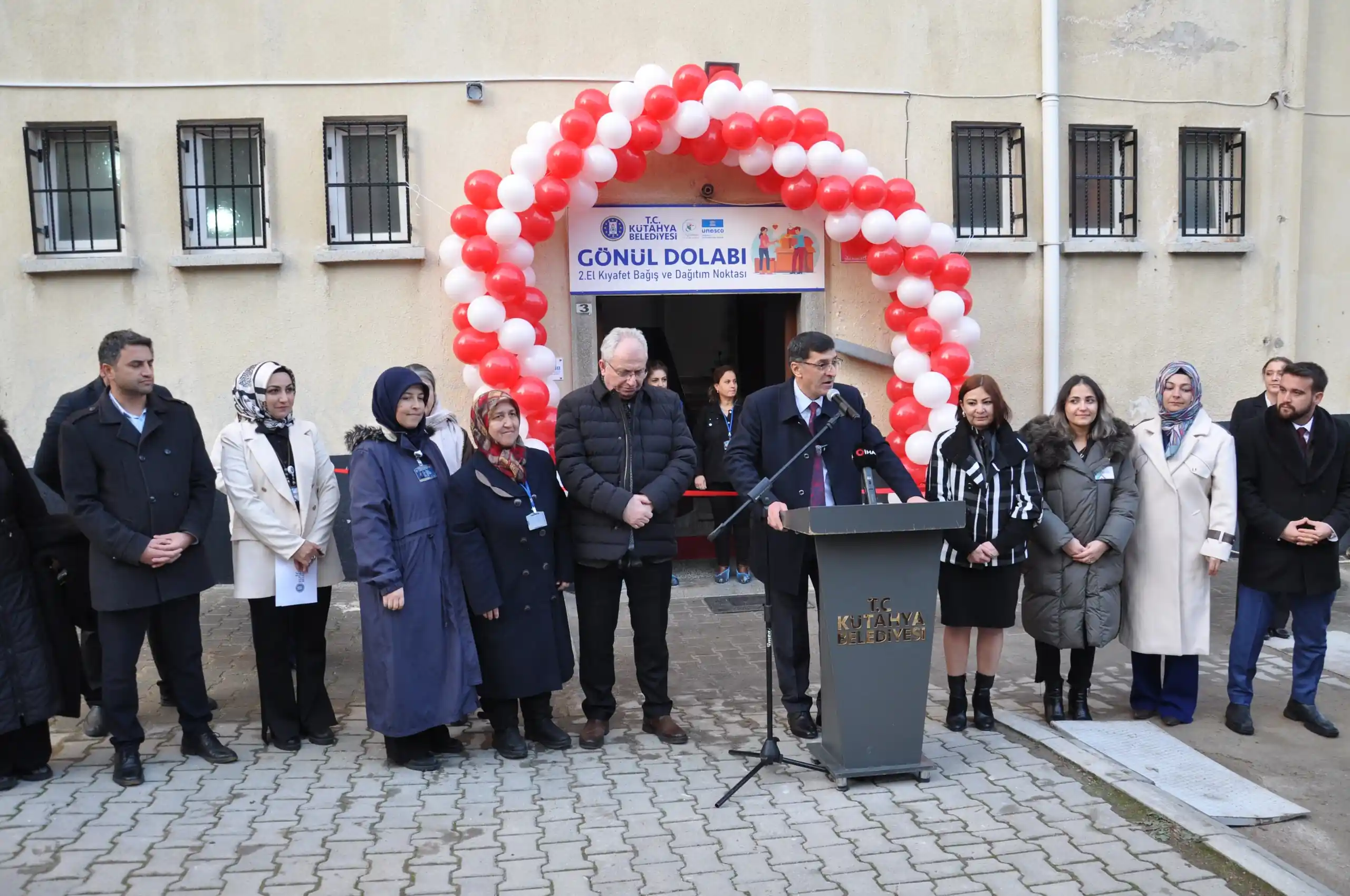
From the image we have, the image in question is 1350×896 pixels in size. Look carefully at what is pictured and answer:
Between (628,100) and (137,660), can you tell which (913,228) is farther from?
(137,660)

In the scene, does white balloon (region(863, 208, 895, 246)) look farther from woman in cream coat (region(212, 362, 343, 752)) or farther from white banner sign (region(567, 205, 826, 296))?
woman in cream coat (region(212, 362, 343, 752))

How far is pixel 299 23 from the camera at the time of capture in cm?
836

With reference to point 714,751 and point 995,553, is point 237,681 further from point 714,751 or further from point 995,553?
point 995,553

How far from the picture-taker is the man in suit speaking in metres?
4.97

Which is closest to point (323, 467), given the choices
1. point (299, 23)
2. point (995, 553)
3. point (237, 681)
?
point (237, 681)

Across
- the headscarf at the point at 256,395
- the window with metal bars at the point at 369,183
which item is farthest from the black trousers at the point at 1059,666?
the window with metal bars at the point at 369,183

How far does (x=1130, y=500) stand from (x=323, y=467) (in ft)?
13.0

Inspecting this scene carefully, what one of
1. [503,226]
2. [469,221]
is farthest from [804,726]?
[469,221]

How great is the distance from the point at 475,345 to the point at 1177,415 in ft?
15.1

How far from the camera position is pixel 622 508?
4.89 meters

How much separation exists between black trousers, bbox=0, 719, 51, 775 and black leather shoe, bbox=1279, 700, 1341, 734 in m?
5.97

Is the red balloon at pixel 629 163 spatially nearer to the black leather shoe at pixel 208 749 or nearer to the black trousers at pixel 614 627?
the black trousers at pixel 614 627

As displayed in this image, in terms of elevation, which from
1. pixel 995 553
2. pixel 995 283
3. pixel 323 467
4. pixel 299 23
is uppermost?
pixel 299 23

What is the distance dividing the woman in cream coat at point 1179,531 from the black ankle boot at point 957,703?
933 millimetres
